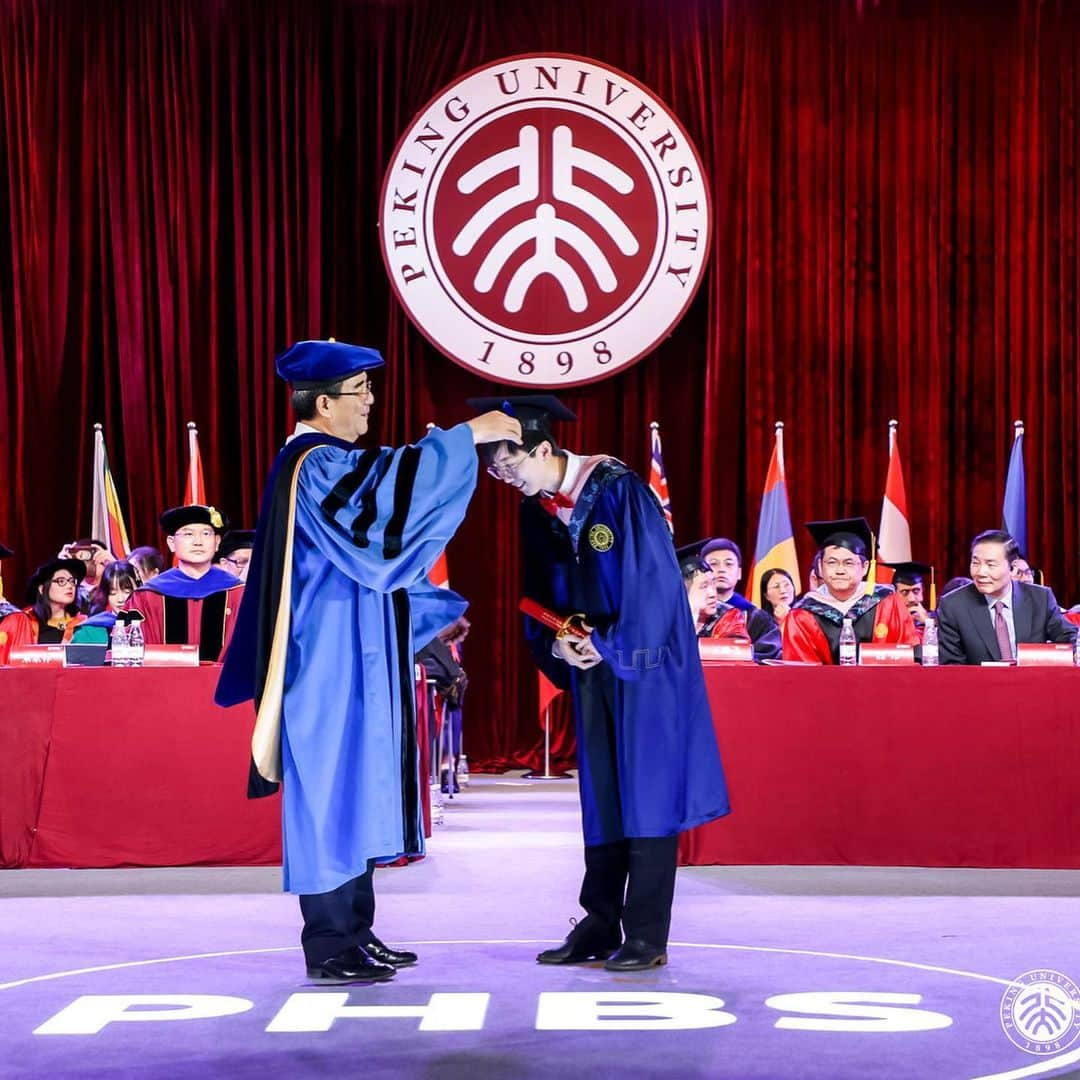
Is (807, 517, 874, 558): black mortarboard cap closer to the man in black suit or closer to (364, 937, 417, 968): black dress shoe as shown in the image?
the man in black suit

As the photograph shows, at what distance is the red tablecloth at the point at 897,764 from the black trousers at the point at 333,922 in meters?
2.31

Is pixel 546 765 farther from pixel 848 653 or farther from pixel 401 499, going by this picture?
pixel 401 499

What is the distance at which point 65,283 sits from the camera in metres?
11.4

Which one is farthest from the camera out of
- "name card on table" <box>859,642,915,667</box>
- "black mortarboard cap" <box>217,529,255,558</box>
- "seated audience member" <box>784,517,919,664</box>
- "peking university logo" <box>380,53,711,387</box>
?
"peking university logo" <box>380,53,711,387</box>

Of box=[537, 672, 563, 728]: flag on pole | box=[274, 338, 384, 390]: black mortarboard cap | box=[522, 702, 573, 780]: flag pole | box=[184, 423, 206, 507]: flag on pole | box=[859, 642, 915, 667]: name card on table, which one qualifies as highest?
box=[184, 423, 206, 507]: flag on pole

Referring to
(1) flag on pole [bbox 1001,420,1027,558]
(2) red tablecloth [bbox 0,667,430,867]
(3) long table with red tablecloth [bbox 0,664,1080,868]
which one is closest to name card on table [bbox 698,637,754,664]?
(3) long table with red tablecloth [bbox 0,664,1080,868]

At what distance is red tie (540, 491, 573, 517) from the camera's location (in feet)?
13.8

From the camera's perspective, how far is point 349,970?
389 cm

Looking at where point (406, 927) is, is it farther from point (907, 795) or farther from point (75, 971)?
point (907, 795)

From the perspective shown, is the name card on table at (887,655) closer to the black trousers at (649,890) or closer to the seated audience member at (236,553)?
the black trousers at (649,890)

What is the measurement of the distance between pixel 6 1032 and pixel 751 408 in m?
8.63

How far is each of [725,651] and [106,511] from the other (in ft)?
19.2

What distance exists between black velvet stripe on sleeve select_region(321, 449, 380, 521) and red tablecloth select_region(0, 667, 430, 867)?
2.24 metres

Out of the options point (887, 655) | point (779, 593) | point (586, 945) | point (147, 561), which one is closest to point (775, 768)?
point (887, 655)
